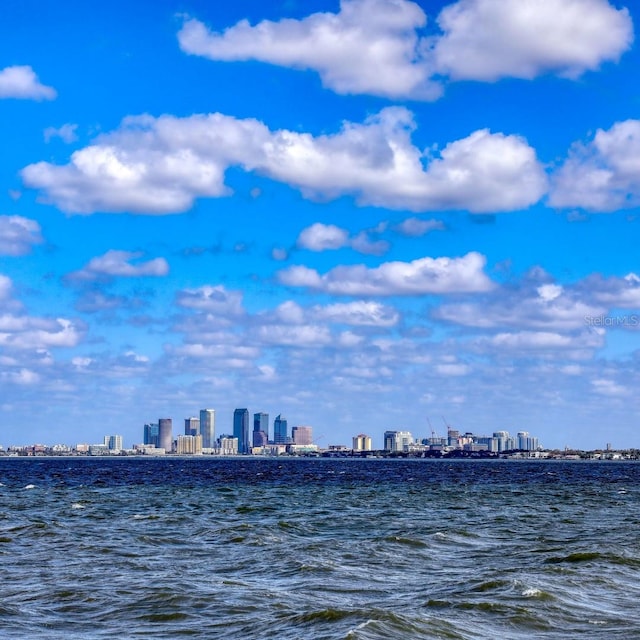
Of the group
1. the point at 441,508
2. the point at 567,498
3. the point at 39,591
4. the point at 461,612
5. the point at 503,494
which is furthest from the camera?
the point at 503,494

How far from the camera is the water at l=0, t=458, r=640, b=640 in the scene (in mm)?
26312

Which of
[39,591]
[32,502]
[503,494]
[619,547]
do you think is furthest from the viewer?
[503,494]

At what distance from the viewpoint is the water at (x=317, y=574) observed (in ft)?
86.3

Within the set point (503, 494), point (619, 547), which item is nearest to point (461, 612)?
point (619, 547)

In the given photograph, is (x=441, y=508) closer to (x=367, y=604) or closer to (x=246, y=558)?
(x=246, y=558)

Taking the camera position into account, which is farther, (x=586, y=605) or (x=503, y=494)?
(x=503, y=494)

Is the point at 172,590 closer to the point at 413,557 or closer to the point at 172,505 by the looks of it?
the point at 413,557

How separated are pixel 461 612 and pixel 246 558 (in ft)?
47.0

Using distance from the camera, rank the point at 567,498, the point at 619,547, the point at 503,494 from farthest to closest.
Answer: the point at 503,494 → the point at 567,498 → the point at 619,547

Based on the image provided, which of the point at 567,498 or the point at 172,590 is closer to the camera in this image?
the point at 172,590

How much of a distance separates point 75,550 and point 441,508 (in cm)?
3737

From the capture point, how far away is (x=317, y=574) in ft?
116

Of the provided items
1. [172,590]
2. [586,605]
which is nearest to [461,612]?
[586,605]

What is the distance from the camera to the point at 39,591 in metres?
31.3
